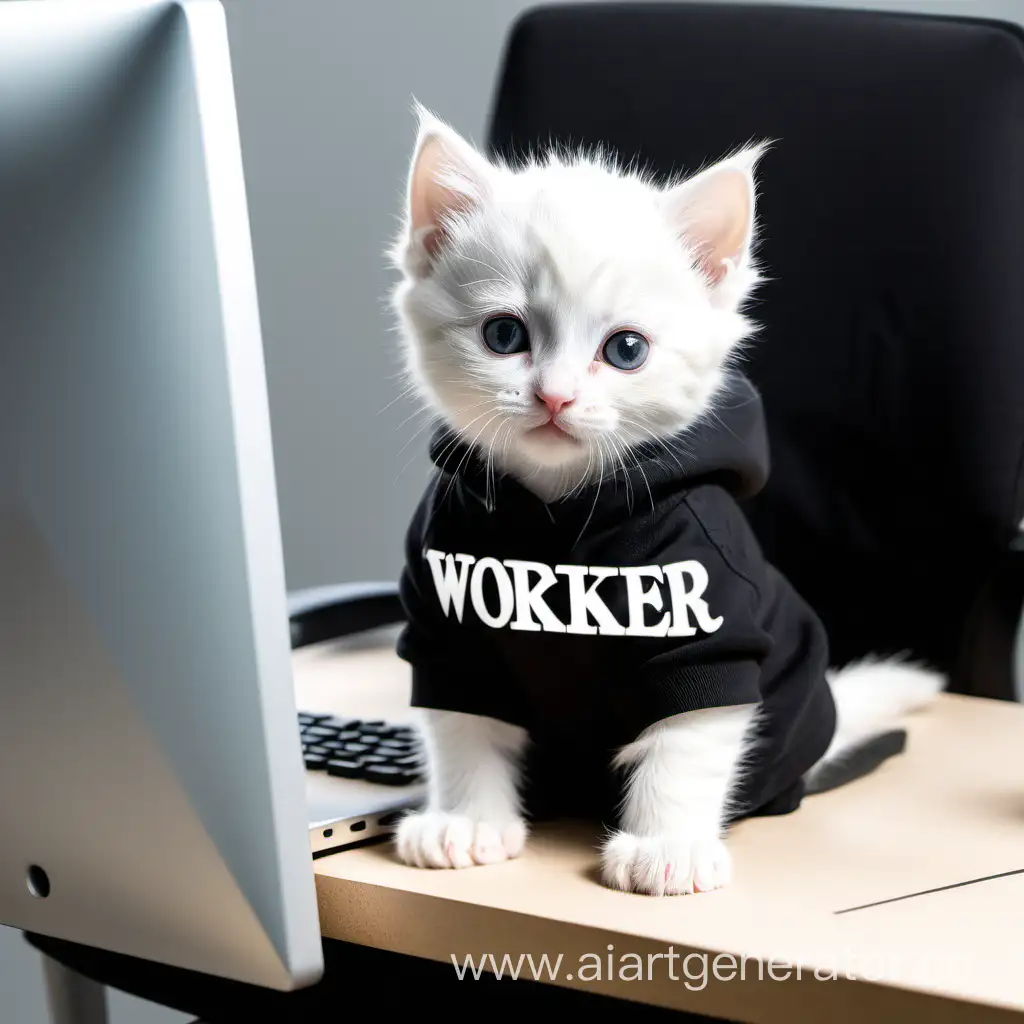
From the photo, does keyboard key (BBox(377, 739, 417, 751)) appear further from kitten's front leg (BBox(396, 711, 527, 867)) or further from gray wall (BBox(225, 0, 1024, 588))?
gray wall (BBox(225, 0, 1024, 588))

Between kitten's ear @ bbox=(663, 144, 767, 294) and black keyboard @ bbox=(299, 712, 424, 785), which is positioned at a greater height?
kitten's ear @ bbox=(663, 144, 767, 294)

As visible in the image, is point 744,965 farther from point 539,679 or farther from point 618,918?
point 539,679

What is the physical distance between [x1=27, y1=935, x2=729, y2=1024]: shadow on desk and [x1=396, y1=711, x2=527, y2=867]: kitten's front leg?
10cm

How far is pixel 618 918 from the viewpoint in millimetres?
738

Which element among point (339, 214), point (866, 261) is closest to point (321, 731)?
point (866, 261)

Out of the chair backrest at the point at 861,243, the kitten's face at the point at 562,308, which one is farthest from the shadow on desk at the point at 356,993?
the chair backrest at the point at 861,243

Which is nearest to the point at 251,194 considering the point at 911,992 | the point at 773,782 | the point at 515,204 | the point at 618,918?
the point at 515,204

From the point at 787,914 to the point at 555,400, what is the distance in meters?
0.32

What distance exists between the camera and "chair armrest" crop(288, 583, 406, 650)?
52.5 inches

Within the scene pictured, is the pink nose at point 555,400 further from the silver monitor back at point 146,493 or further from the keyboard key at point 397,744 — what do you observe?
the keyboard key at point 397,744

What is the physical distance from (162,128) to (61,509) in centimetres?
20

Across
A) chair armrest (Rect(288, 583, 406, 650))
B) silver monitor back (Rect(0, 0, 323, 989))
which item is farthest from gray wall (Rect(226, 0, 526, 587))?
silver monitor back (Rect(0, 0, 323, 989))

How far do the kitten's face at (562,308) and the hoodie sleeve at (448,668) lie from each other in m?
0.11

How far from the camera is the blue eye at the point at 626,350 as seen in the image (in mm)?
824
